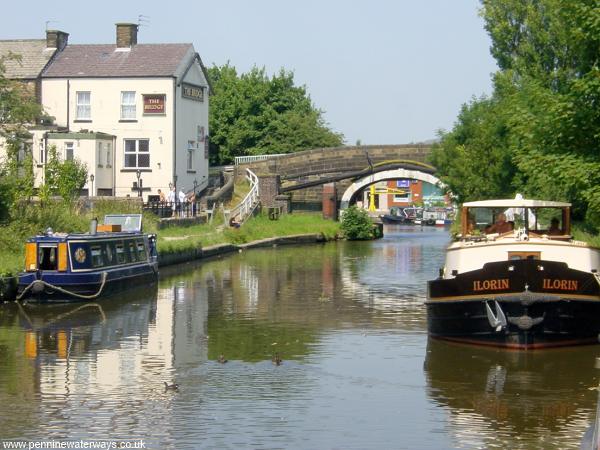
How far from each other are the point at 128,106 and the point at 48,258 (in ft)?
97.4

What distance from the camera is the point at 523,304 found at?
18906 mm

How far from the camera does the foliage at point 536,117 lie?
863 inches

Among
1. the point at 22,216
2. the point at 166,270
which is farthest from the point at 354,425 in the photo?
the point at 166,270

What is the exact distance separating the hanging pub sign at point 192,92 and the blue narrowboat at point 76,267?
26716 mm

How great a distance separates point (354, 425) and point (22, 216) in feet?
66.1

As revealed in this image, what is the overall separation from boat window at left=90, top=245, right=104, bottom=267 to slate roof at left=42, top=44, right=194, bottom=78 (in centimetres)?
2755

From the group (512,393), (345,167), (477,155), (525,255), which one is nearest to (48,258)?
(525,255)

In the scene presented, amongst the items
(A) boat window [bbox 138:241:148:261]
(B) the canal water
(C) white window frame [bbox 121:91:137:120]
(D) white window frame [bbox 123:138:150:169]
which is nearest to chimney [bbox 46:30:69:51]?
(C) white window frame [bbox 121:91:137:120]

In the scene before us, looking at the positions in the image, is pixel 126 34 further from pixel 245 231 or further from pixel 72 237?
pixel 72 237

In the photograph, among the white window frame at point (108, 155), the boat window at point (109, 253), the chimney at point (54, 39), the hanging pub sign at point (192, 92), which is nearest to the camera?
the boat window at point (109, 253)

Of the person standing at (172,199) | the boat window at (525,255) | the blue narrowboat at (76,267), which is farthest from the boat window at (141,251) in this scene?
the person standing at (172,199)

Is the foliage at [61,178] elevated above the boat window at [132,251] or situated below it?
above

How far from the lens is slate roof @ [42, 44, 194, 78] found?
2217 inches

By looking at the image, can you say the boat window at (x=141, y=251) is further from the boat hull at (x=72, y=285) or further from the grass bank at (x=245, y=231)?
the grass bank at (x=245, y=231)
